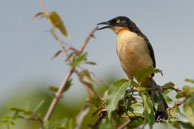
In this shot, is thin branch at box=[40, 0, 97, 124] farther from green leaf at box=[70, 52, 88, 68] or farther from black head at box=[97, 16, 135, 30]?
black head at box=[97, 16, 135, 30]

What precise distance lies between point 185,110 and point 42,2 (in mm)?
963

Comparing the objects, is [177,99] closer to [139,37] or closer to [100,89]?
[100,89]

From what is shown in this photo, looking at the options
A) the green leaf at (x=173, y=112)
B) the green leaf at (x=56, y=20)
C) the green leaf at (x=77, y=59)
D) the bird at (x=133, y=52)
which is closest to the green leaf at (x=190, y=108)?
the green leaf at (x=173, y=112)

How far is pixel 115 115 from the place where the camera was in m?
1.82

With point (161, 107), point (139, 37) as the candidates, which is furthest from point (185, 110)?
point (139, 37)

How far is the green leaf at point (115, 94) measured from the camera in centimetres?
171

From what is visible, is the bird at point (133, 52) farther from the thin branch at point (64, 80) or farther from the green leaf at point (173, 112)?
the thin branch at point (64, 80)

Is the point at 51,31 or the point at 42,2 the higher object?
the point at 42,2

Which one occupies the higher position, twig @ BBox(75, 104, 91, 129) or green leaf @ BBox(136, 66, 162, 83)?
twig @ BBox(75, 104, 91, 129)

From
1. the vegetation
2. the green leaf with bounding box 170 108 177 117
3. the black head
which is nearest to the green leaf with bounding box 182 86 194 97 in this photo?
the vegetation

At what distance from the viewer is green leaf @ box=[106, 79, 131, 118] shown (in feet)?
5.60

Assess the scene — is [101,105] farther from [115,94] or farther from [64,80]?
[64,80]

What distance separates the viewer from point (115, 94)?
181cm

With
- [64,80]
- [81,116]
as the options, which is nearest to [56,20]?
[64,80]
